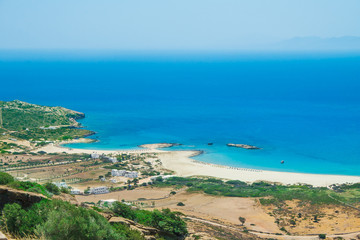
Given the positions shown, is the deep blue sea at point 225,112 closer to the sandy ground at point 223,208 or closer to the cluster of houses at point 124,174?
the cluster of houses at point 124,174

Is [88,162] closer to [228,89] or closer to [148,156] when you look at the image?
[148,156]

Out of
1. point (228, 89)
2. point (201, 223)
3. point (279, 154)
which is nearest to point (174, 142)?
point (279, 154)

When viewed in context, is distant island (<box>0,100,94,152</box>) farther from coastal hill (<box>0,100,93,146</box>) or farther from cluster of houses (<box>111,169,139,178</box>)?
cluster of houses (<box>111,169,139,178</box>)

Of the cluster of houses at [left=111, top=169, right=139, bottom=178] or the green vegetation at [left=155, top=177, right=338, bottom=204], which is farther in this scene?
the cluster of houses at [left=111, top=169, right=139, bottom=178]

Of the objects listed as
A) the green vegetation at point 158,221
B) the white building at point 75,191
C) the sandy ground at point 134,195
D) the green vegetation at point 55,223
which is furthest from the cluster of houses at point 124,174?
the green vegetation at point 55,223

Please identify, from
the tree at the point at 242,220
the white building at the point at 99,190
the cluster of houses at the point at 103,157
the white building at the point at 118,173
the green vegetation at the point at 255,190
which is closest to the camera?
the tree at the point at 242,220

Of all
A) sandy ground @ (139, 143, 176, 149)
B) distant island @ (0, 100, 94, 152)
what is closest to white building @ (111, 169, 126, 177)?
sandy ground @ (139, 143, 176, 149)

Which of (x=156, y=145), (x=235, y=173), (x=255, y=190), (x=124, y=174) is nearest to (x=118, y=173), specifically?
(x=124, y=174)
